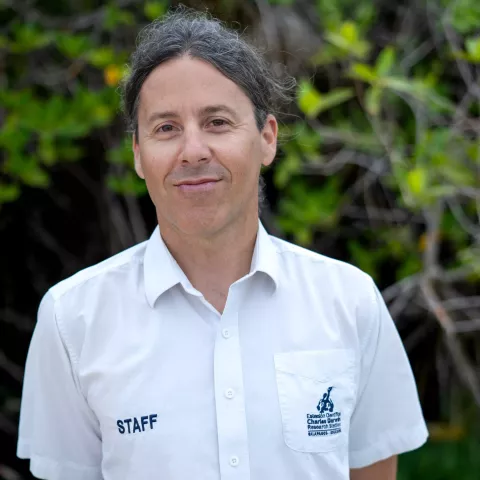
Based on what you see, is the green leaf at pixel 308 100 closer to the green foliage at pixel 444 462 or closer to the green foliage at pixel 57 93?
the green foliage at pixel 57 93

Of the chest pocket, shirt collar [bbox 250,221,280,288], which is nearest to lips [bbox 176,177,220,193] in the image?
shirt collar [bbox 250,221,280,288]

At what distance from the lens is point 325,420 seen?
1691 mm

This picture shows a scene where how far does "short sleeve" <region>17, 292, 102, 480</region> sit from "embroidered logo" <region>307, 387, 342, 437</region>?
0.43 m

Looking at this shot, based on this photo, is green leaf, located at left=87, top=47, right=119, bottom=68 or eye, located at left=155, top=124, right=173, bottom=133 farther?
green leaf, located at left=87, top=47, right=119, bottom=68

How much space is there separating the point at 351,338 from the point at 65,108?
5.08ft

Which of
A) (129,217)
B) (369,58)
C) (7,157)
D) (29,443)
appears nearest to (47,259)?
(129,217)

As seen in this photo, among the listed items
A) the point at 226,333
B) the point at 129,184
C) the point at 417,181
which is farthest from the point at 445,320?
the point at 226,333

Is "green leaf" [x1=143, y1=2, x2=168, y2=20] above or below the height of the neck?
above

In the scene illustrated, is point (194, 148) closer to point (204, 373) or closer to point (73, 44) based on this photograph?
point (204, 373)

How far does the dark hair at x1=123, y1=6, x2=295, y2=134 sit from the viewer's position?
1667 mm

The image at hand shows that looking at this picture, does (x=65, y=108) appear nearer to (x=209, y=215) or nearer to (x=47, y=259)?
(x=47, y=259)

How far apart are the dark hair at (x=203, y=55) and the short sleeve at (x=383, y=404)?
1.59ft

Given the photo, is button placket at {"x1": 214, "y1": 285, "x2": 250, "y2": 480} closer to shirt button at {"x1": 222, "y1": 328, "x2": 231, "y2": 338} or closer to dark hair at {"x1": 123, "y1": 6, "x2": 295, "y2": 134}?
shirt button at {"x1": 222, "y1": 328, "x2": 231, "y2": 338}

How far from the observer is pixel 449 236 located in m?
3.06
